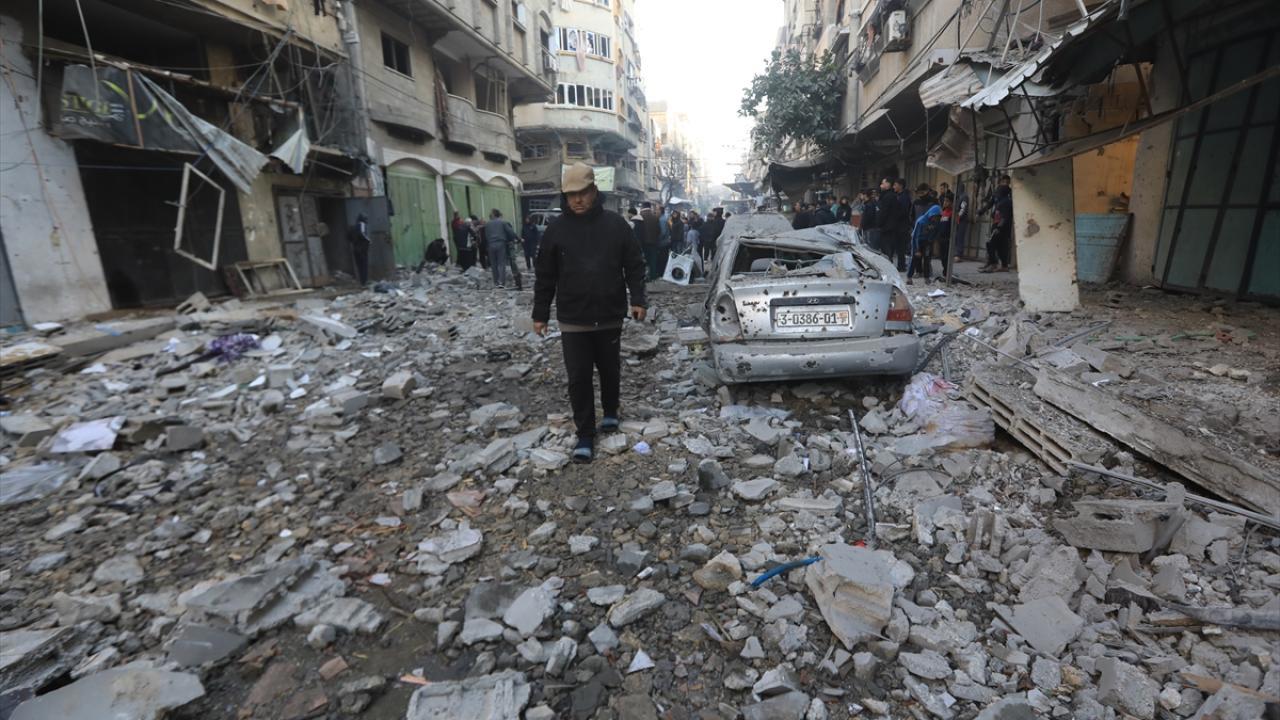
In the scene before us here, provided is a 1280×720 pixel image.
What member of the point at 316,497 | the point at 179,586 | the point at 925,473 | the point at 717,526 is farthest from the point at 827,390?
the point at 179,586

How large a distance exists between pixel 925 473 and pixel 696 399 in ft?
6.71

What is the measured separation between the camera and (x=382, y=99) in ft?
49.2

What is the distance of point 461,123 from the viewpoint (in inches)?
764

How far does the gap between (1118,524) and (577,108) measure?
3880 centimetres

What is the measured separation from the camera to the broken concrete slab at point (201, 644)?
7.22 ft

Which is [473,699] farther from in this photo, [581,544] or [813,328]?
A: [813,328]

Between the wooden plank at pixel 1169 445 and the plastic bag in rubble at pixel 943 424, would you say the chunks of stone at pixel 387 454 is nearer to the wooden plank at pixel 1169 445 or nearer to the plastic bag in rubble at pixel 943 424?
the plastic bag in rubble at pixel 943 424

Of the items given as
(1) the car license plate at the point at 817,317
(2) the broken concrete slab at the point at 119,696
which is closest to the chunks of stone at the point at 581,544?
(2) the broken concrete slab at the point at 119,696

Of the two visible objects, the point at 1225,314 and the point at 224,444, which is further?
the point at 1225,314

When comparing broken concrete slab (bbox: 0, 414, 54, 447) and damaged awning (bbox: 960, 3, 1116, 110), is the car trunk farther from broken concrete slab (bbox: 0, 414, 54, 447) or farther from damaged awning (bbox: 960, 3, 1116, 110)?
broken concrete slab (bbox: 0, 414, 54, 447)

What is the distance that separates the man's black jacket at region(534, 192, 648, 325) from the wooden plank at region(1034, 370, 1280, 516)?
8.88ft

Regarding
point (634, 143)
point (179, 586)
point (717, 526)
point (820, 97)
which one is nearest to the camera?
point (179, 586)

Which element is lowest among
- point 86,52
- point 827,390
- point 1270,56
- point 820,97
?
point 827,390

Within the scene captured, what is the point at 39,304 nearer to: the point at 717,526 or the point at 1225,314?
the point at 717,526
